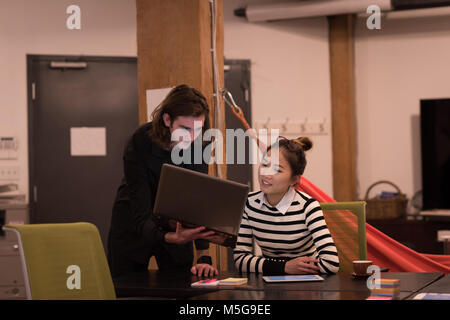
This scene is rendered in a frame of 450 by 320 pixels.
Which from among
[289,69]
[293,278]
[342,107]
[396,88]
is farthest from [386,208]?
[293,278]

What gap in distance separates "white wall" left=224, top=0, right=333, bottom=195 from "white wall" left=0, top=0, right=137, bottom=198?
0.94 metres

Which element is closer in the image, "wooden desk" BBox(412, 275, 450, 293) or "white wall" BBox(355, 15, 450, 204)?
"wooden desk" BBox(412, 275, 450, 293)

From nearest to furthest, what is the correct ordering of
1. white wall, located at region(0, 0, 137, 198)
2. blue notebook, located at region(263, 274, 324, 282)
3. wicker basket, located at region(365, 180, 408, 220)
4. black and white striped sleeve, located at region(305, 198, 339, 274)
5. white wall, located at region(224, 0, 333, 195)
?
blue notebook, located at region(263, 274, 324, 282) < black and white striped sleeve, located at region(305, 198, 339, 274) < white wall, located at region(0, 0, 137, 198) < wicker basket, located at region(365, 180, 408, 220) < white wall, located at region(224, 0, 333, 195)

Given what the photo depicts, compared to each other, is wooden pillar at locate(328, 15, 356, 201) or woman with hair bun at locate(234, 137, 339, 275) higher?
wooden pillar at locate(328, 15, 356, 201)

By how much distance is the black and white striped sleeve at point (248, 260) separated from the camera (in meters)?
2.22

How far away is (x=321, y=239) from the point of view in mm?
2297

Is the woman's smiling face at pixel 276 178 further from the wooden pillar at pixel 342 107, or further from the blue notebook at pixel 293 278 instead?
the wooden pillar at pixel 342 107

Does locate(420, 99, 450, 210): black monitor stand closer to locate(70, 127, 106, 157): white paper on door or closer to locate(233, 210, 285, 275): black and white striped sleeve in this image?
locate(70, 127, 106, 157): white paper on door

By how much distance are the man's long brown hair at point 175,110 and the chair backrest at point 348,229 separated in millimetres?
756

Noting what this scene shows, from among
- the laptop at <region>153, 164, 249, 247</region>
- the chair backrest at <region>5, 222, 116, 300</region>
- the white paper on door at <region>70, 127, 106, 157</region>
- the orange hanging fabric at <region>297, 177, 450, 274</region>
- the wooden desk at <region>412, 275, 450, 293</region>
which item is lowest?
the orange hanging fabric at <region>297, 177, 450, 274</region>

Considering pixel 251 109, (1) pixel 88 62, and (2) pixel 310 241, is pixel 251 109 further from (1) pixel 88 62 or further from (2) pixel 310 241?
(2) pixel 310 241

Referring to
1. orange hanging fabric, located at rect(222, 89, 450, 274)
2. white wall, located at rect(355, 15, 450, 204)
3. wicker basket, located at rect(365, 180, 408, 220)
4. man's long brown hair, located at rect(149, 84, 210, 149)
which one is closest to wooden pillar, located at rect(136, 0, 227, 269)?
orange hanging fabric, located at rect(222, 89, 450, 274)

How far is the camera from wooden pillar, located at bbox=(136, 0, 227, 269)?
3.13m

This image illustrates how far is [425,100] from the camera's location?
5246 millimetres
